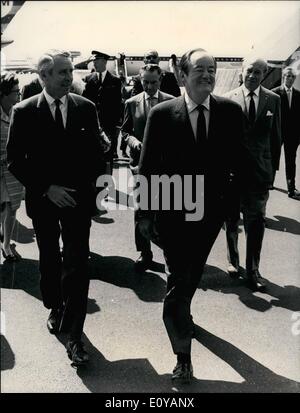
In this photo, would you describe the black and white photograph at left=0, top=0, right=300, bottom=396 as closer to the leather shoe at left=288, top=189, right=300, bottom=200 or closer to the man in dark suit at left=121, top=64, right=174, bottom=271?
the man in dark suit at left=121, top=64, right=174, bottom=271

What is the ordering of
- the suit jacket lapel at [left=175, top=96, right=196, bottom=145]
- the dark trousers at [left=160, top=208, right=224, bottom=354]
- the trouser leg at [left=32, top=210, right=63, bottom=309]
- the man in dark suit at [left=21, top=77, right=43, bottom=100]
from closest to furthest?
the suit jacket lapel at [left=175, top=96, right=196, bottom=145], the dark trousers at [left=160, top=208, right=224, bottom=354], the trouser leg at [left=32, top=210, right=63, bottom=309], the man in dark suit at [left=21, top=77, right=43, bottom=100]

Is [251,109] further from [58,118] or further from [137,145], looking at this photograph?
[58,118]

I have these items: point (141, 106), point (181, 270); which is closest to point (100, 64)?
point (141, 106)

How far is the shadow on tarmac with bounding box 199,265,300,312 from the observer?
487 cm

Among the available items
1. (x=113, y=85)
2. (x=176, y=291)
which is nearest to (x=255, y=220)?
(x=176, y=291)

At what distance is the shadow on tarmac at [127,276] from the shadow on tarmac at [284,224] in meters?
1.96

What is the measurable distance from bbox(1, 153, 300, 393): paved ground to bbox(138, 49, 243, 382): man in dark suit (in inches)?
12.3

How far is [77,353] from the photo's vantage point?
12.6 feet

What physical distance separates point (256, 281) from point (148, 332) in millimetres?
1352

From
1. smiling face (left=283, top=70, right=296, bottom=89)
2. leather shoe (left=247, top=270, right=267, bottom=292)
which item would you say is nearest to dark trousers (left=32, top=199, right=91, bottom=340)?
leather shoe (left=247, top=270, right=267, bottom=292)

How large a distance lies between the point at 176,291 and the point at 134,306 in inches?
43.8

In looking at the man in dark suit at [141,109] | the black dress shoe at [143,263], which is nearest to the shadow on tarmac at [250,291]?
the black dress shoe at [143,263]

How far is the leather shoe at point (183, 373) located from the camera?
3.67 m
